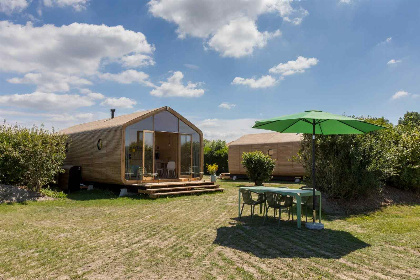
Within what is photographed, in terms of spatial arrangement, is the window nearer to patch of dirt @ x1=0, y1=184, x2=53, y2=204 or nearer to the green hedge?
patch of dirt @ x1=0, y1=184, x2=53, y2=204

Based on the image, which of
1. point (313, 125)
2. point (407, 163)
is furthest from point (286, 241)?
point (407, 163)

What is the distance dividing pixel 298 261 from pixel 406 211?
6647mm

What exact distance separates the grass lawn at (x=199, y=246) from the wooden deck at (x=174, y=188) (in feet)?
10.9

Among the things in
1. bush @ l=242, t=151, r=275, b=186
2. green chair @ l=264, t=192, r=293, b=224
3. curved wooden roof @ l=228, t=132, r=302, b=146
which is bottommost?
green chair @ l=264, t=192, r=293, b=224

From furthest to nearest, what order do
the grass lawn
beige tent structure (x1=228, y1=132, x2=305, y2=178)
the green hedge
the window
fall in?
beige tent structure (x1=228, y1=132, x2=305, y2=178) < the window < the green hedge < the grass lawn

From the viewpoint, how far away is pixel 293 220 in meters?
7.75

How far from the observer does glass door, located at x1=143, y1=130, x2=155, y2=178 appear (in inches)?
540

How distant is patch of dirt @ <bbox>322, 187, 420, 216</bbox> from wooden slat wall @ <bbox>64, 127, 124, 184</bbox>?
27.0ft

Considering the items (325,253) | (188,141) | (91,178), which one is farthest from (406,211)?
(91,178)

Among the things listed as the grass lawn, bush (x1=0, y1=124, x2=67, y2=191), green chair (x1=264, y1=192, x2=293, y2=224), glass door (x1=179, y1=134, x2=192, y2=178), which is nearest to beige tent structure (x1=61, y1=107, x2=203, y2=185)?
glass door (x1=179, y1=134, x2=192, y2=178)

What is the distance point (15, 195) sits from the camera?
11.1 metres

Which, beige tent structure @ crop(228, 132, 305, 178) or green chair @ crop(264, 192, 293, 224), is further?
beige tent structure @ crop(228, 132, 305, 178)

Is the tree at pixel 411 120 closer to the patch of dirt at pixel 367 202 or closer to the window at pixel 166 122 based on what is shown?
the patch of dirt at pixel 367 202

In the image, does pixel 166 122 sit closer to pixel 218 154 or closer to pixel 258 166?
pixel 258 166
